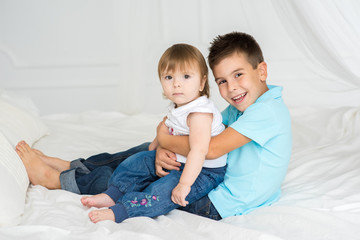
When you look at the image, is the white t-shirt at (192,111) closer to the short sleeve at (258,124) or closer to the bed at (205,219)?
the short sleeve at (258,124)

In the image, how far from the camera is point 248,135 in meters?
1.41

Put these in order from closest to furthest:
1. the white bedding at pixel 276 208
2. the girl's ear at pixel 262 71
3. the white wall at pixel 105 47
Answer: the white bedding at pixel 276 208, the girl's ear at pixel 262 71, the white wall at pixel 105 47

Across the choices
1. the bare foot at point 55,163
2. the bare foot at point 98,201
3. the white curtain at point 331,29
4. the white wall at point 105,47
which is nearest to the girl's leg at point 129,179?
the bare foot at point 98,201

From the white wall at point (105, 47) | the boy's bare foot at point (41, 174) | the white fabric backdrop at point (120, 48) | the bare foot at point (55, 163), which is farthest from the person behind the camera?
the white wall at point (105, 47)

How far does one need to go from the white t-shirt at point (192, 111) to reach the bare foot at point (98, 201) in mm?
303

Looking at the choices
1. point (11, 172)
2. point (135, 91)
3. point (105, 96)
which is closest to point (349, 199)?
point (11, 172)

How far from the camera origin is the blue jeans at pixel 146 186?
1410mm

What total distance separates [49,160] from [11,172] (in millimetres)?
348

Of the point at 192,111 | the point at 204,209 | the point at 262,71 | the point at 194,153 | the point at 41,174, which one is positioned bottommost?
the point at 204,209

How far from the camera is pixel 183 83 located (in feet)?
4.83

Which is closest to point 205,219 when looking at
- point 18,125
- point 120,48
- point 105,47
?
point 18,125

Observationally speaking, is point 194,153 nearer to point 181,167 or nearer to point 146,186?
point 181,167

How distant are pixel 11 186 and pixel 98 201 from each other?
30 cm

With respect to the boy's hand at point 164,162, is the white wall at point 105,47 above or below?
above
